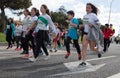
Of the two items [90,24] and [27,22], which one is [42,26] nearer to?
[27,22]

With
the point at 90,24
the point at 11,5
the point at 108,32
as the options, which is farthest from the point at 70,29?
the point at 11,5

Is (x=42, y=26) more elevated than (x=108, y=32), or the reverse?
(x=42, y=26)

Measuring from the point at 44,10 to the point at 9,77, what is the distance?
4.54 meters

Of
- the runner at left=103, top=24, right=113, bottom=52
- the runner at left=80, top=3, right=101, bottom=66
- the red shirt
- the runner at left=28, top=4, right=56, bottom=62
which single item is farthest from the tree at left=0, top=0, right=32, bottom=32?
the runner at left=80, top=3, right=101, bottom=66

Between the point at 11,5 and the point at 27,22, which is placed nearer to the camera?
the point at 27,22

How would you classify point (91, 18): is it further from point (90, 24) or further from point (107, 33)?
point (107, 33)

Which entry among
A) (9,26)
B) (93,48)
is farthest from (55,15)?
(93,48)

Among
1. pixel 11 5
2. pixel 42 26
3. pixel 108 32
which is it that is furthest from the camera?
pixel 11 5

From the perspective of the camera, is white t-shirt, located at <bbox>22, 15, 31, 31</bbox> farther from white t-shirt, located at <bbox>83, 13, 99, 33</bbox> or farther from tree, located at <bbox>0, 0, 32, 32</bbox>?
tree, located at <bbox>0, 0, 32, 32</bbox>

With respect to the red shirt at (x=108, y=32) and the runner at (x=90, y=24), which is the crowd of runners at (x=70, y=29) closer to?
the runner at (x=90, y=24)

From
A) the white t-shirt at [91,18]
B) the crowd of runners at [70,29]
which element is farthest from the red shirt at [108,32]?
→ the white t-shirt at [91,18]

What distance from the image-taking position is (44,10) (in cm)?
1259

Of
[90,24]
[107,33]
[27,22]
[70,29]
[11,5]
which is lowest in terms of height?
[11,5]

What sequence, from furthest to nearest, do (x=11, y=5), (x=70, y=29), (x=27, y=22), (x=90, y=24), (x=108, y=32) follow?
(x=11, y=5), (x=108, y=32), (x=27, y=22), (x=70, y=29), (x=90, y=24)
